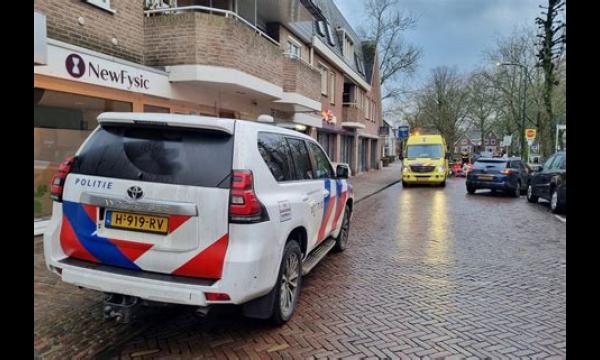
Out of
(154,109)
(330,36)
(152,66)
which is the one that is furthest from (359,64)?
(154,109)

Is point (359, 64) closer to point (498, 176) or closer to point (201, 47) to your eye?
point (498, 176)

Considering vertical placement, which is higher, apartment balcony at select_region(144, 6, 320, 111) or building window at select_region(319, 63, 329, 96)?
building window at select_region(319, 63, 329, 96)

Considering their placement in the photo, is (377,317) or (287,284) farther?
(377,317)

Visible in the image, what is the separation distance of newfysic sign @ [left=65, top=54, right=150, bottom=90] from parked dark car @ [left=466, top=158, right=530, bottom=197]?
12860 millimetres

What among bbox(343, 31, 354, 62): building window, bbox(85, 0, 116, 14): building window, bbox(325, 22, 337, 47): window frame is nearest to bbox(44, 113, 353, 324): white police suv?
bbox(85, 0, 116, 14): building window

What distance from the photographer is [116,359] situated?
315 cm

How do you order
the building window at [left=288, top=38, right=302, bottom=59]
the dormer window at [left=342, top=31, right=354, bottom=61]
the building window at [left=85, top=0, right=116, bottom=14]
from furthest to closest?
the dormer window at [left=342, top=31, right=354, bottom=61]
the building window at [left=288, top=38, right=302, bottom=59]
the building window at [left=85, top=0, right=116, bottom=14]

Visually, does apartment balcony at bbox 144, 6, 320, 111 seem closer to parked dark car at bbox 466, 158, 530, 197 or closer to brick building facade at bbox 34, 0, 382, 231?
brick building facade at bbox 34, 0, 382, 231

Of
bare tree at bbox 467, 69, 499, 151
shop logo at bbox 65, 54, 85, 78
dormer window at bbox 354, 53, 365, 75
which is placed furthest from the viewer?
bare tree at bbox 467, 69, 499, 151

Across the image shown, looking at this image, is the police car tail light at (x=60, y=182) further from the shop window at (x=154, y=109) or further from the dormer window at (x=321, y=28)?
the dormer window at (x=321, y=28)

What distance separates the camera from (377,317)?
4055mm

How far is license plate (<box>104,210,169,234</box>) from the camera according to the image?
3059 millimetres

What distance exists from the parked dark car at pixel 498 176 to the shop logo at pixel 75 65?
14.2 metres

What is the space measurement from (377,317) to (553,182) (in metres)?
10.0
